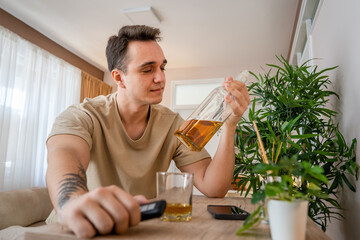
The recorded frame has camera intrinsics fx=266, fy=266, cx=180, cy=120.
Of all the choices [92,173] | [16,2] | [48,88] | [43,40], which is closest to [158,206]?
[92,173]

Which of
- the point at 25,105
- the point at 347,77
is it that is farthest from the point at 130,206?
the point at 25,105

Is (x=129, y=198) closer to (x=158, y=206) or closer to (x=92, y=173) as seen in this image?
(x=158, y=206)

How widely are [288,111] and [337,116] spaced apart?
9.3 inches

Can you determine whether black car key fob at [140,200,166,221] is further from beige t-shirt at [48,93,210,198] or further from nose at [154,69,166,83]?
nose at [154,69,166,83]

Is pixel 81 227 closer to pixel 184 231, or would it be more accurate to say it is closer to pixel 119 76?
pixel 184 231

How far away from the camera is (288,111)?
1177mm

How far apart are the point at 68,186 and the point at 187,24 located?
3156mm

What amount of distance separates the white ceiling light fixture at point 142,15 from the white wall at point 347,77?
6.96 ft

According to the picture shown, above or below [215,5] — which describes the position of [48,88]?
below

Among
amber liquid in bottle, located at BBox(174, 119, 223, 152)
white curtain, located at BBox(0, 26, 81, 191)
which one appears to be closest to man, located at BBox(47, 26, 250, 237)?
amber liquid in bottle, located at BBox(174, 119, 223, 152)

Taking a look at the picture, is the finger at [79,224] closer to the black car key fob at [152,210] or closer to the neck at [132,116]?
the black car key fob at [152,210]

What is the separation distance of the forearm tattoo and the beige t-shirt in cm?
44

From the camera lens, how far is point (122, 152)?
3.75ft

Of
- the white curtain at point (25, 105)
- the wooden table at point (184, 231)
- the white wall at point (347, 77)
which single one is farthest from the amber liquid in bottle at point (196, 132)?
the white curtain at point (25, 105)
